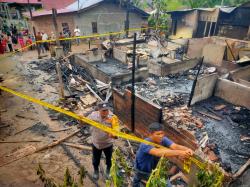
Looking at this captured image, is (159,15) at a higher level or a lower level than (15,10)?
lower

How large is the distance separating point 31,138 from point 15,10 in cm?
2976

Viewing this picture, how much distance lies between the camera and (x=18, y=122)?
28.5 ft

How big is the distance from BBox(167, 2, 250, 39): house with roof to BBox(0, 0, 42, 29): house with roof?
787 inches

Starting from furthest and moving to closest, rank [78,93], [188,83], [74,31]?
1. [74,31]
2. [188,83]
3. [78,93]

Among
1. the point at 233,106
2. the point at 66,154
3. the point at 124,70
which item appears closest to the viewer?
the point at 66,154

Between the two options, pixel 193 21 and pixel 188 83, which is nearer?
pixel 188 83

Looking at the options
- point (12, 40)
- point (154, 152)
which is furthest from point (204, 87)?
point (12, 40)

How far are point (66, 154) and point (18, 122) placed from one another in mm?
3208

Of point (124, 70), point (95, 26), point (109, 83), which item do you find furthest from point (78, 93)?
point (95, 26)

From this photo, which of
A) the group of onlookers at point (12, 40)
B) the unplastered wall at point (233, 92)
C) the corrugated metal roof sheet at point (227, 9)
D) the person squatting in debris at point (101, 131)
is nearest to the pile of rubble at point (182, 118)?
the unplastered wall at point (233, 92)

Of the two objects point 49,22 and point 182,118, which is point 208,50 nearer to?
point 182,118

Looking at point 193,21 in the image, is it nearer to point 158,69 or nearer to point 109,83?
point 158,69

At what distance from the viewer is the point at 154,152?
3.61m

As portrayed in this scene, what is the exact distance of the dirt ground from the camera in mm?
5914
